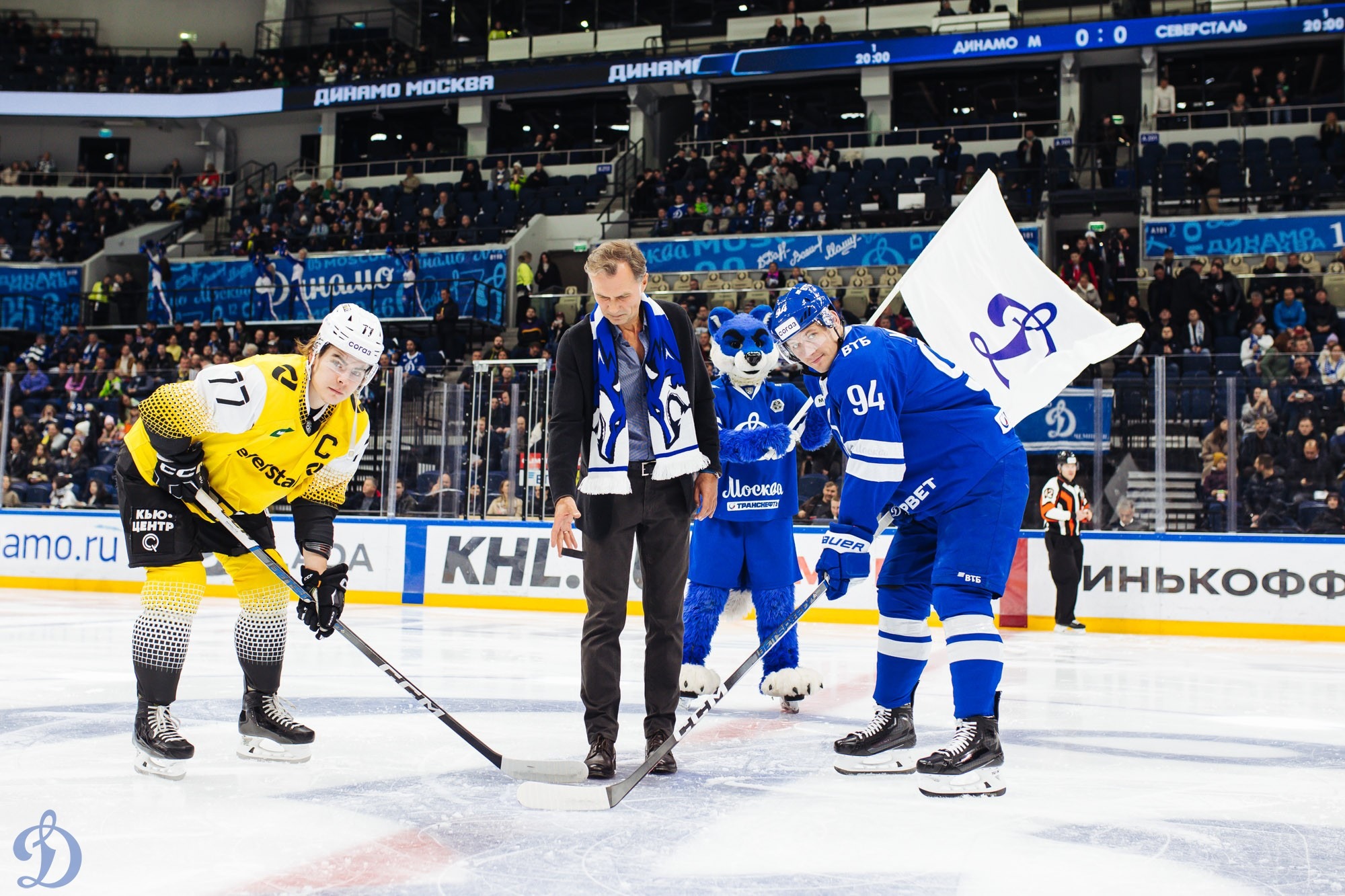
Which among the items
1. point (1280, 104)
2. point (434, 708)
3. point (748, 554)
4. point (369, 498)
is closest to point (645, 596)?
point (434, 708)

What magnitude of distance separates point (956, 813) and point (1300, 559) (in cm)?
735

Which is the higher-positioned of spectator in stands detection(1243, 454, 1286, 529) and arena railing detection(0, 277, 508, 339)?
arena railing detection(0, 277, 508, 339)

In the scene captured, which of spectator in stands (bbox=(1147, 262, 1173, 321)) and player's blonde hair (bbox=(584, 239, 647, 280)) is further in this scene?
spectator in stands (bbox=(1147, 262, 1173, 321))

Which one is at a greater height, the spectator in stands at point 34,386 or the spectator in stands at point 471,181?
the spectator in stands at point 471,181

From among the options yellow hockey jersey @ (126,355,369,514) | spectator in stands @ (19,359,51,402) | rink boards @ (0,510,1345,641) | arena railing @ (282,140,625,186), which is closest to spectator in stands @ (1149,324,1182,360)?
rink boards @ (0,510,1345,641)

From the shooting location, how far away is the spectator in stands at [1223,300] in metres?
13.0

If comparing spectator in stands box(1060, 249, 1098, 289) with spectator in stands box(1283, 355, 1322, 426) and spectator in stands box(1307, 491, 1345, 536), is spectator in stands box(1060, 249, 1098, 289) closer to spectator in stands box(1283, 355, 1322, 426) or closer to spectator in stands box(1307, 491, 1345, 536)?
spectator in stands box(1283, 355, 1322, 426)

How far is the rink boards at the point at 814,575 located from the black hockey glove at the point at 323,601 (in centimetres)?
521

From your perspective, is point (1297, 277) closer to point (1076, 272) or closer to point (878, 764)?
point (1076, 272)

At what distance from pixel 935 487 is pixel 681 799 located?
1.15 m

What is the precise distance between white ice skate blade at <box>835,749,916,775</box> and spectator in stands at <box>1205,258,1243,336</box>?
10.6 m

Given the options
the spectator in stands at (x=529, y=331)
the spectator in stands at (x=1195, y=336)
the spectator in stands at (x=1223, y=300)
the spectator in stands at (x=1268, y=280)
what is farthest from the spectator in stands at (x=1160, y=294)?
the spectator in stands at (x=529, y=331)

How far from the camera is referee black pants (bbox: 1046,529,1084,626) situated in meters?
9.48

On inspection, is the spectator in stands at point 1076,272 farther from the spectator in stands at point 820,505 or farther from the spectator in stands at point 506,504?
the spectator in stands at point 506,504
